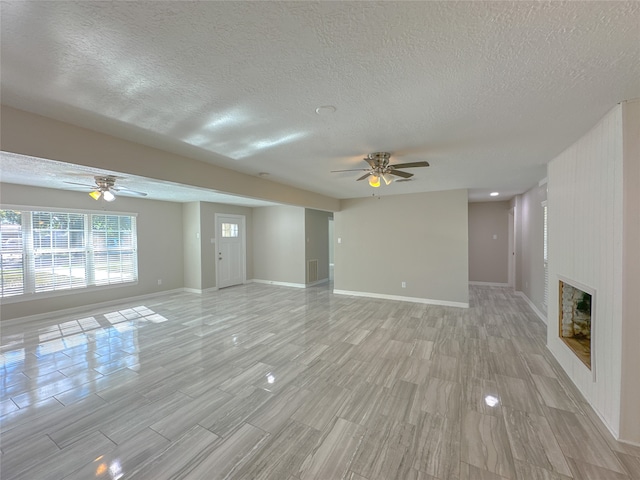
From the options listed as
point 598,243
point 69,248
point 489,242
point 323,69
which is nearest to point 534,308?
point 489,242

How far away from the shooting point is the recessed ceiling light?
186 centimetres

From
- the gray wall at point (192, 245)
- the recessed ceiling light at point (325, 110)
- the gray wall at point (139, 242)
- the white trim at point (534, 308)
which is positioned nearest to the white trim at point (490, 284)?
the white trim at point (534, 308)

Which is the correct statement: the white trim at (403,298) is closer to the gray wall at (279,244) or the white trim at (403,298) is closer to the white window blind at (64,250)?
the gray wall at (279,244)

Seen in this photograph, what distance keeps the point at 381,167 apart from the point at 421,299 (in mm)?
3785

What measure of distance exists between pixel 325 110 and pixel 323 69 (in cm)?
46

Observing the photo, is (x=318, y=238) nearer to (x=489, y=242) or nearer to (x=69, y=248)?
(x=489, y=242)

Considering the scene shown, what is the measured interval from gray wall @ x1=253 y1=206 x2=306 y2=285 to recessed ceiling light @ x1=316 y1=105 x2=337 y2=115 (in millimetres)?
5441

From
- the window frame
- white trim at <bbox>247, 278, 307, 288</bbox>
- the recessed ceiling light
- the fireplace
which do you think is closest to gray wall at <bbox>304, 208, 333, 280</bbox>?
white trim at <bbox>247, 278, 307, 288</bbox>

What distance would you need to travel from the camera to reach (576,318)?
2.65 m

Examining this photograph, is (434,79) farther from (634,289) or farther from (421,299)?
(421,299)

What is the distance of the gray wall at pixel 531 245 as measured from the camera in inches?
172

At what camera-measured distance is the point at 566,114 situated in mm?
1982

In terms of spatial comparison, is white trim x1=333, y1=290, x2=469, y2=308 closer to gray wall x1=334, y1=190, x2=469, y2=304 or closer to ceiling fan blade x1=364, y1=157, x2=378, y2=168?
gray wall x1=334, y1=190, x2=469, y2=304

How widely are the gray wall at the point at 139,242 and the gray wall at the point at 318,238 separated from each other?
11.8 feet
